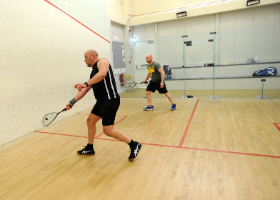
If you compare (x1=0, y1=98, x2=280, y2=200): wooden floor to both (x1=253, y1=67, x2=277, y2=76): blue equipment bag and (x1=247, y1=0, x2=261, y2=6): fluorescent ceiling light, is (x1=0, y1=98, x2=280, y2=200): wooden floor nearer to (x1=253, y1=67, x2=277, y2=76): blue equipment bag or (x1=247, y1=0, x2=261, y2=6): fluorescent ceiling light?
(x1=253, y1=67, x2=277, y2=76): blue equipment bag

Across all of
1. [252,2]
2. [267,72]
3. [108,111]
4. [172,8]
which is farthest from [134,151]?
[172,8]

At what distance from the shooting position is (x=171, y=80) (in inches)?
234

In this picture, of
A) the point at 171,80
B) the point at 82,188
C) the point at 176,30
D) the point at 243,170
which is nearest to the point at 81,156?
the point at 82,188

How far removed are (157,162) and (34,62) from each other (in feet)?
8.36

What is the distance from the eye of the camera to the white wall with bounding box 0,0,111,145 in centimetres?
284

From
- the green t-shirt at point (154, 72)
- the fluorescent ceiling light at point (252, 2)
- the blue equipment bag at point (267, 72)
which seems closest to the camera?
the green t-shirt at point (154, 72)

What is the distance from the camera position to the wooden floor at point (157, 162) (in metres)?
1.62

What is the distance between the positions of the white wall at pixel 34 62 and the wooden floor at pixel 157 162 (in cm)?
37

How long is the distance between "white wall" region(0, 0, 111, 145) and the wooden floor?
37 centimetres

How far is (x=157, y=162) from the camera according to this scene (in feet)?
6.79

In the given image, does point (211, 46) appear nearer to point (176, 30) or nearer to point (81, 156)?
point (176, 30)

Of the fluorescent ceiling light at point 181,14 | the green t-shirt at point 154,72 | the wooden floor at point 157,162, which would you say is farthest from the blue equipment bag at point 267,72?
the green t-shirt at point 154,72

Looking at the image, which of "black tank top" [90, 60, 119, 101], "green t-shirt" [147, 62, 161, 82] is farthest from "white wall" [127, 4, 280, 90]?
"black tank top" [90, 60, 119, 101]

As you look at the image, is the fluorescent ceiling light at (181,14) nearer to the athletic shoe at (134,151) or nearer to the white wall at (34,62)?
the white wall at (34,62)
